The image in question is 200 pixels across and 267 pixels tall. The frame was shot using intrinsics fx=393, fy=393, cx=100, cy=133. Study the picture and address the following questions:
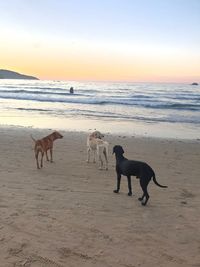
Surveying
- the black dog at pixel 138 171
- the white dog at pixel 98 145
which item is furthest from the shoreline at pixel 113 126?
the black dog at pixel 138 171

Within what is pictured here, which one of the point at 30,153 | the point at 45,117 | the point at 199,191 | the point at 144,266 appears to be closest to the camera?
the point at 144,266

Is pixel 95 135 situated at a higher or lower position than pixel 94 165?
higher

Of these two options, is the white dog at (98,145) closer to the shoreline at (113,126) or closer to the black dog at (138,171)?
the black dog at (138,171)

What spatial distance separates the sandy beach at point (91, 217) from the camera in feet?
15.6

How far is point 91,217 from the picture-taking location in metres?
6.06

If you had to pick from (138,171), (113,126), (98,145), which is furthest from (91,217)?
(113,126)

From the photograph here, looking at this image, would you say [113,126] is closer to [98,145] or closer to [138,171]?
[98,145]

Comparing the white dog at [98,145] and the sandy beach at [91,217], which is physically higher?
the white dog at [98,145]

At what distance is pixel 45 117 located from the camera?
2339cm

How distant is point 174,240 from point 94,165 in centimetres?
507

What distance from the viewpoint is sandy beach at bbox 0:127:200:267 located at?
188 inches

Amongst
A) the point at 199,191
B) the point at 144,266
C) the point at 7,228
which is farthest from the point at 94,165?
the point at 144,266

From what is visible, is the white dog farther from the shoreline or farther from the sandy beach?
the shoreline

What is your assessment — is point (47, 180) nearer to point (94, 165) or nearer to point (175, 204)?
point (94, 165)
